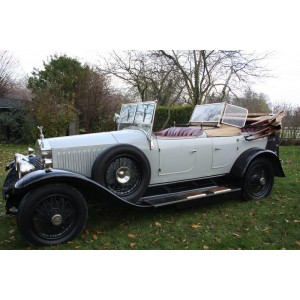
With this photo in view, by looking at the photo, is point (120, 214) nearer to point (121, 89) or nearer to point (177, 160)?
point (177, 160)

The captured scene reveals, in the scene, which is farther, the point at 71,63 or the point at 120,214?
the point at 71,63

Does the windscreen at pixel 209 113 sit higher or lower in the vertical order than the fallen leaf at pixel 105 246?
higher

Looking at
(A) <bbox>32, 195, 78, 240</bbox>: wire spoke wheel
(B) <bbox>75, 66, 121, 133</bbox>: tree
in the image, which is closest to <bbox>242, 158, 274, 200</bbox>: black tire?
(A) <bbox>32, 195, 78, 240</bbox>: wire spoke wheel

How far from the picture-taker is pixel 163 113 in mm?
14703

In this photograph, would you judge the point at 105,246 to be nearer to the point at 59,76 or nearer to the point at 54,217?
the point at 54,217

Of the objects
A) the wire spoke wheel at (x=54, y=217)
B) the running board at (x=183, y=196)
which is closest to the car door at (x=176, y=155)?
the running board at (x=183, y=196)

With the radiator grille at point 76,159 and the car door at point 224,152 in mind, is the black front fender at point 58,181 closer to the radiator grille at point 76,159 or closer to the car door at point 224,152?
the radiator grille at point 76,159

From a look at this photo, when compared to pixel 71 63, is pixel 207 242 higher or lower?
lower

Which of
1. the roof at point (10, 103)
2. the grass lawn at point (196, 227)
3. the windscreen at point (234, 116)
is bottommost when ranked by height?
the grass lawn at point (196, 227)

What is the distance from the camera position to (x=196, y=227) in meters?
4.08

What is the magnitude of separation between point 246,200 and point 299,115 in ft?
35.1

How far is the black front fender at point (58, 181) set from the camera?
128 inches

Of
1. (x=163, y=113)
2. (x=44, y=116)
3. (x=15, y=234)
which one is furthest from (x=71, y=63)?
(x=15, y=234)

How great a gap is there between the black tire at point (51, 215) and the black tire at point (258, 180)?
122 inches
